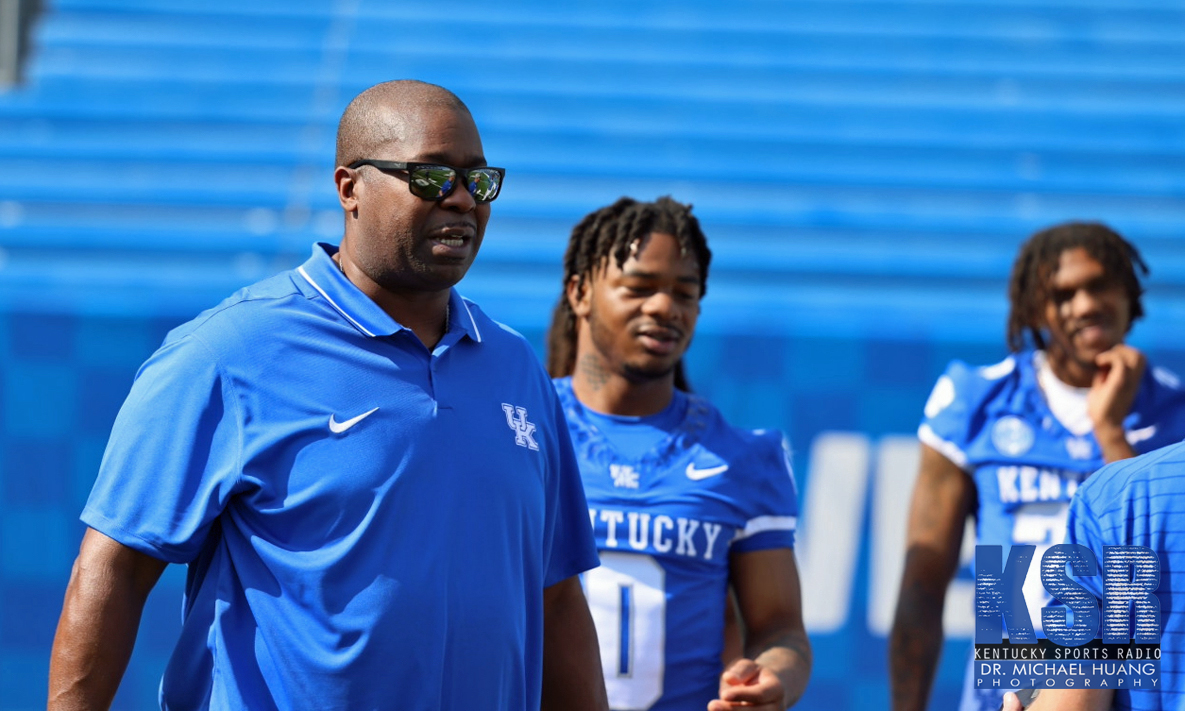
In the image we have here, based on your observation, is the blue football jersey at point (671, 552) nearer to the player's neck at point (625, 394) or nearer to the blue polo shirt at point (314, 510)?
the player's neck at point (625, 394)

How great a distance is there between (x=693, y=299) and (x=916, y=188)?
11.6ft

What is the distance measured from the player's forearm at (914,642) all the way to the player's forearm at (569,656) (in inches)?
48.7

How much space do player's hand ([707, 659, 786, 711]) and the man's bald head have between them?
103 centimetres

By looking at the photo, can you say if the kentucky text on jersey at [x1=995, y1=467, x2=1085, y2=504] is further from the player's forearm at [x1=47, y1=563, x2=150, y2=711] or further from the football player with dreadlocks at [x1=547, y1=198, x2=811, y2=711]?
the player's forearm at [x1=47, y1=563, x2=150, y2=711]

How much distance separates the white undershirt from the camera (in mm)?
3139

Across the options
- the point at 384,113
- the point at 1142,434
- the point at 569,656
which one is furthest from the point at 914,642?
the point at 384,113

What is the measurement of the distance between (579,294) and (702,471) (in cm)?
56

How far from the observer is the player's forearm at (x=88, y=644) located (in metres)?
1.74

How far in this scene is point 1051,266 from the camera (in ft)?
10.9

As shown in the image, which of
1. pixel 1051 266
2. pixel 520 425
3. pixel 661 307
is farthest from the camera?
pixel 1051 266

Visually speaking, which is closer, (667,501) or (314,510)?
(314,510)

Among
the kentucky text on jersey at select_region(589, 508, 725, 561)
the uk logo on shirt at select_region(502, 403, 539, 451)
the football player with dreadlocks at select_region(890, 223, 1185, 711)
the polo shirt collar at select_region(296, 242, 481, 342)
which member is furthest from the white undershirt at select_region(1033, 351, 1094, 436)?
the polo shirt collar at select_region(296, 242, 481, 342)

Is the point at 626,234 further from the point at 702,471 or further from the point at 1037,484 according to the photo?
the point at 1037,484

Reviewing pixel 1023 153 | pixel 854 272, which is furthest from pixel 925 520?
pixel 1023 153
